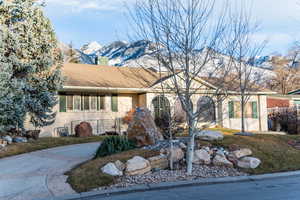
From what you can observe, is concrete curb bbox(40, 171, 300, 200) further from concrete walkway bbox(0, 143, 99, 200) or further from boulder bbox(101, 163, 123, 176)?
boulder bbox(101, 163, 123, 176)

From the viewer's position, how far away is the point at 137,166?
700 centimetres

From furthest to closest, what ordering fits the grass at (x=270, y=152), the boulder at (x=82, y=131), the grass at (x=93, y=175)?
the boulder at (x=82, y=131)
the grass at (x=270, y=152)
the grass at (x=93, y=175)

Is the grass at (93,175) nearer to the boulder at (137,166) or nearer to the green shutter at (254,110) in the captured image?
the boulder at (137,166)

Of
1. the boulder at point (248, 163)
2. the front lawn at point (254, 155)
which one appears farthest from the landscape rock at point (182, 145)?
the boulder at point (248, 163)

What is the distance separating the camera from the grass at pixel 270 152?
25.7 feet

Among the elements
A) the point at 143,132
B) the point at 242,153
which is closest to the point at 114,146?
the point at 143,132

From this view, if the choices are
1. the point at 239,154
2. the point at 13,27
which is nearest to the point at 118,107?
the point at 13,27

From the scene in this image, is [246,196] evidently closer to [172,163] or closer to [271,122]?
[172,163]

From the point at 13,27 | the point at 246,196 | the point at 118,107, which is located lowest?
the point at 246,196

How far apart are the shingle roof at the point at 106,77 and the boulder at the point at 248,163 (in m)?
9.39

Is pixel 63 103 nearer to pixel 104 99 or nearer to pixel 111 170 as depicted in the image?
pixel 104 99

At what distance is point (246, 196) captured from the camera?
5.55 m

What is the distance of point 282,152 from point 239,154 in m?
1.74

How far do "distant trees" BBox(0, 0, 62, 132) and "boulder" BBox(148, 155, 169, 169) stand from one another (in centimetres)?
738
